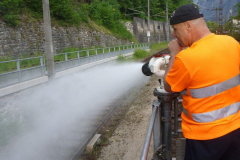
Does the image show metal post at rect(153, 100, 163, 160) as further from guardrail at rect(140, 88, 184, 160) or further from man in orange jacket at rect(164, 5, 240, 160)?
man in orange jacket at rect(164, 5, 240, 160)

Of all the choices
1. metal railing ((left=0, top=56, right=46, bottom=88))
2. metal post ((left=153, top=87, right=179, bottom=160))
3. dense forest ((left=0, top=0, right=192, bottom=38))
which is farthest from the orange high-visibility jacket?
dense forest ((left=0, top=0, right=192, bottom=38))

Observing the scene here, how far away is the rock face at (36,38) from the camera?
17531mm

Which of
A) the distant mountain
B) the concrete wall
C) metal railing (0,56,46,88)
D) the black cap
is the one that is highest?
the distant mountain

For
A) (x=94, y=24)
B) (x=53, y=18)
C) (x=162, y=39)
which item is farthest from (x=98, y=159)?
(x=162, y=39)

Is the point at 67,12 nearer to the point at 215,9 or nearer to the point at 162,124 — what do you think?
the point at 162,124

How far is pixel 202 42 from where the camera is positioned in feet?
6.71

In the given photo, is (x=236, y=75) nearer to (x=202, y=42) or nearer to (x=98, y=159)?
(x=202, y=42)

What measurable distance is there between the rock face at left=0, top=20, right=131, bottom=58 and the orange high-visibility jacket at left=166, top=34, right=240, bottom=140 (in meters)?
16.3

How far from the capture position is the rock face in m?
17.5

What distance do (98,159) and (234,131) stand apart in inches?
173

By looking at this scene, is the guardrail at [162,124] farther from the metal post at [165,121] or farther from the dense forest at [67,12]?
the dense forest at [67,12]

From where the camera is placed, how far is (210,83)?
2.00 m

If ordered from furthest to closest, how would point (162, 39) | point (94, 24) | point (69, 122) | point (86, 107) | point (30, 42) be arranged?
point (162, 39), point (94, 24), point (30, 42), point (86, 107), point (69, 122)

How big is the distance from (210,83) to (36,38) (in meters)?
21.1
